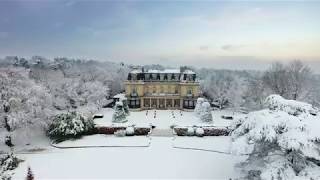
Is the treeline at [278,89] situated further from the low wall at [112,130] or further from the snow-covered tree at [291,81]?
the low wall at [112,130]

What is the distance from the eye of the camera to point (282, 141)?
12930 mm

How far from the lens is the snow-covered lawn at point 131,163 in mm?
17281

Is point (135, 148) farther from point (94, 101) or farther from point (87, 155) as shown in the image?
point (94, 101)

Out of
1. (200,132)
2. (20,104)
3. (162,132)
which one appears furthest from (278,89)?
(20,104)

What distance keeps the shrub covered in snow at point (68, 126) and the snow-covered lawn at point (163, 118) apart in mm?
2718

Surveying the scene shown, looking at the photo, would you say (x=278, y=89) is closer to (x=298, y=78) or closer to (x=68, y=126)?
(x=298, y=78)

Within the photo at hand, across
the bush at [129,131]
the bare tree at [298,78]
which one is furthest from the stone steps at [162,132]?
the bare tree at [298,78]

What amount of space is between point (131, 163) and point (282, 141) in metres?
9.27

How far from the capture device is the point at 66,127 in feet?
79.6

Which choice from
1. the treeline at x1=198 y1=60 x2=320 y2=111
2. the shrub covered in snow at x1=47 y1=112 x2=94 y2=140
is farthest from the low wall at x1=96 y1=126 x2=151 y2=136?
the treeline at x1=198 y1=60 x2=320 y2=111

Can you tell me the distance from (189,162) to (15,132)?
12.0 meters

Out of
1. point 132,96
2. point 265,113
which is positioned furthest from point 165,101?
point 265,113

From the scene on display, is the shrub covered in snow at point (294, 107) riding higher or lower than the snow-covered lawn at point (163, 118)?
higher

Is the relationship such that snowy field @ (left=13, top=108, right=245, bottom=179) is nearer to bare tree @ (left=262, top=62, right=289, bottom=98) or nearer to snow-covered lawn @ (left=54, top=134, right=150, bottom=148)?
snow-covered lawn @ (left=54, top=134, right=150, bottom=148)
